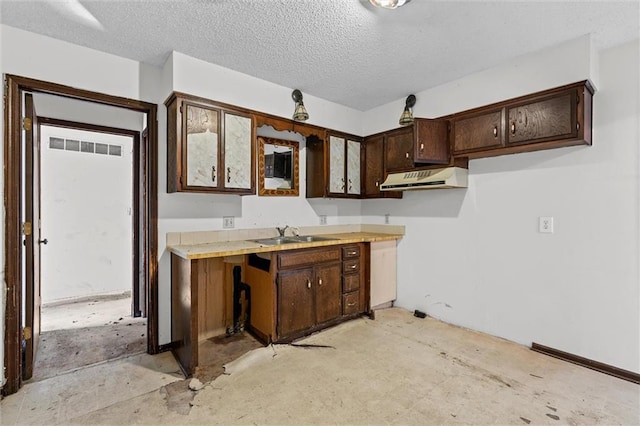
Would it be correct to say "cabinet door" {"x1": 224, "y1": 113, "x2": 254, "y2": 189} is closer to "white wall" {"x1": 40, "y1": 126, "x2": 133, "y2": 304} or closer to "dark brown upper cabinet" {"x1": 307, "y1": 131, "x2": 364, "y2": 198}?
"dark brown upper cabinet" {"x1": 307, "y1": 131, "x2": 364, "y2": 198}

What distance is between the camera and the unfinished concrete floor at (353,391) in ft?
Answer: 5.95

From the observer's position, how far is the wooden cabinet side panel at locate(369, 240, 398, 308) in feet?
11.4

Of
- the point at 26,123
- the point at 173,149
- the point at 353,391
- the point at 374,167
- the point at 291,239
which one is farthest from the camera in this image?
the point at 374,167

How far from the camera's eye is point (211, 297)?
300 cm

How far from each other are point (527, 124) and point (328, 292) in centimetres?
226

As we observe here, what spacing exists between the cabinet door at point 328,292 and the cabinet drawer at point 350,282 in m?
0.05

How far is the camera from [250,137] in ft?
9.41

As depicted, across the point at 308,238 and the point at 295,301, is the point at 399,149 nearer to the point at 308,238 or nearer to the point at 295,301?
the point at 308,238

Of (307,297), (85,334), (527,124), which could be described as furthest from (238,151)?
(527,124)

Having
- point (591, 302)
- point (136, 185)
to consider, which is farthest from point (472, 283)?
point (136, 185)

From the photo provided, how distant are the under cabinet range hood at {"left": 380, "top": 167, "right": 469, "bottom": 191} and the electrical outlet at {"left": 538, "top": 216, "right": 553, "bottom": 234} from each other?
0.71 meters

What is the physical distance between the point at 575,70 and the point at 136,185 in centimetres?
417

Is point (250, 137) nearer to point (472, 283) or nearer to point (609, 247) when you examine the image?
point (472, 283)

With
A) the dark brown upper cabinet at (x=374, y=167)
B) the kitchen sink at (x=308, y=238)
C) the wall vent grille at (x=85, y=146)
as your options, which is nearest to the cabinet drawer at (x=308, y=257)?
the kitchen sink at (x=308, y=238)
